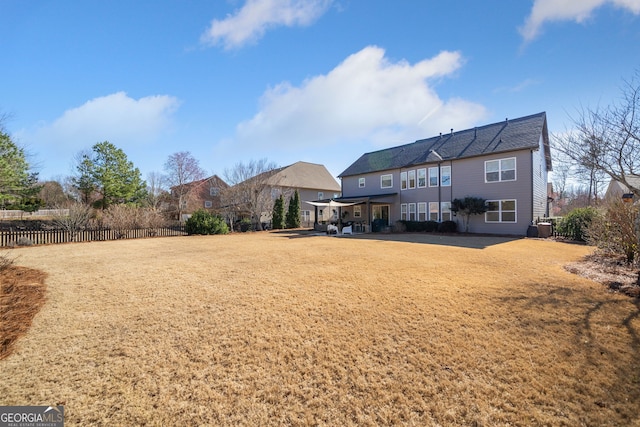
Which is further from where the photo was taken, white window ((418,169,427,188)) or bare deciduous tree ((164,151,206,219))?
bare deciduous tree ((164,151,206,219))

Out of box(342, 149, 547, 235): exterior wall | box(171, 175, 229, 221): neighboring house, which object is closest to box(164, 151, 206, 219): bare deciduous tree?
box(171, 175, 229, 221): neighboring house

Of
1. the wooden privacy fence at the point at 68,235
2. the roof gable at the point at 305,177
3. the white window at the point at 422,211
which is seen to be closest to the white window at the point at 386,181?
the white window at the point at 422,211

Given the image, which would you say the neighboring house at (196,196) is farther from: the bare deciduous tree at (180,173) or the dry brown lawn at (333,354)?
the dry brown lawn at (333,354)

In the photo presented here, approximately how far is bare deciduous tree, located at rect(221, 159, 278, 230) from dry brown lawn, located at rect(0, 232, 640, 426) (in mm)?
19495

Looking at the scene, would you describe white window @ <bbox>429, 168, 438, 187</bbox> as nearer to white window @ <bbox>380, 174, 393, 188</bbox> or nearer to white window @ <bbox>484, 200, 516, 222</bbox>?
white window @ <bbox>380, 174, 393, 188</bbox>

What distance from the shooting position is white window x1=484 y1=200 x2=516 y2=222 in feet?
58.5

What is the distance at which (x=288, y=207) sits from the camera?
28.4m

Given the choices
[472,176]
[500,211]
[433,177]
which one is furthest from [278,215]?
[500,211]

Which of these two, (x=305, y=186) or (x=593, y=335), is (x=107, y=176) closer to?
(x=305, y=186)

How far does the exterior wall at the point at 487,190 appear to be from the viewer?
17.3m

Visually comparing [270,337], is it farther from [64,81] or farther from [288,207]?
[288,207]

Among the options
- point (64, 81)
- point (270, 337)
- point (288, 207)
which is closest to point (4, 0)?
point (64, 81)

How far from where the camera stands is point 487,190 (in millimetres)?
19031

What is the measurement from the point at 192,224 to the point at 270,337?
60.6 ft
